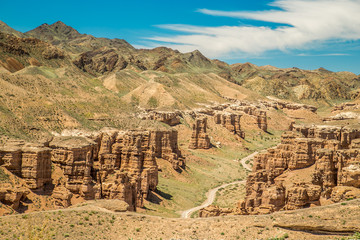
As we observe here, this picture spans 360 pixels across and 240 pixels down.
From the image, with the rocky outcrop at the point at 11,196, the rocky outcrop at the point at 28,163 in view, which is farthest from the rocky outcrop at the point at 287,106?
the rocky outcrop at the point at 11,196

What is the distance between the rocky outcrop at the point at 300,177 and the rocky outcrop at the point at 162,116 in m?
45.1

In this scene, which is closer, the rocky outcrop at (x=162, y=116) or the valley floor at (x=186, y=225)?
the valley floor at (x=186, y=225)

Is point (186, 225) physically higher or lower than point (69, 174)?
lower

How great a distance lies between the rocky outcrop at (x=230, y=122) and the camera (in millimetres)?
111994

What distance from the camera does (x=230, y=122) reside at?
372 feet

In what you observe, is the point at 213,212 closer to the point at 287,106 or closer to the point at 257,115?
the point at 257,115

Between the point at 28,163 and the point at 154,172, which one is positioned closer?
the point at 28,163

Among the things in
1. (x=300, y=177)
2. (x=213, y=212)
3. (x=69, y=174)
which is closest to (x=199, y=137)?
(x=300, y=177)

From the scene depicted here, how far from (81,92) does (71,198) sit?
6093 centimetres

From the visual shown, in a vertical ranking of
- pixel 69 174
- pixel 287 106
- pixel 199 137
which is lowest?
pixel 69 174

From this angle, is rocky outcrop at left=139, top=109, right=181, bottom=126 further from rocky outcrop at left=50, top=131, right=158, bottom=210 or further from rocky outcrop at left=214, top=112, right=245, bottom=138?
rocky outcrop at left=50, top=131, right=158, bottom=210

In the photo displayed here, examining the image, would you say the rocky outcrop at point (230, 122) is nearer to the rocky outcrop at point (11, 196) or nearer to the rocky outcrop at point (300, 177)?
the rocky outcrop at point (300, 177)

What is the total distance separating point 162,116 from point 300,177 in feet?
176

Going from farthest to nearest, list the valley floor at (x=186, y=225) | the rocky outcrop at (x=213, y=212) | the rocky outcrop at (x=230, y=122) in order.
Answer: the rocky outcrop at (x=230, y=122) < the rocky outcrop at (x=213, y=212) < the valley floor at (x=186, y=225)
